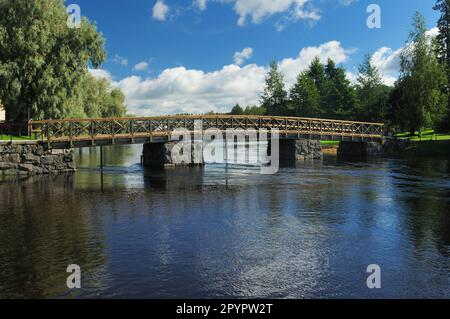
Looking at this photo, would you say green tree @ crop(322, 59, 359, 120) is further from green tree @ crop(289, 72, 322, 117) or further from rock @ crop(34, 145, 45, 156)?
rock @ crop(34, 145, 45, 156)

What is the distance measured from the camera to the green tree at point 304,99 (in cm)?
8731

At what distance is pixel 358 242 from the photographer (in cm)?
1359

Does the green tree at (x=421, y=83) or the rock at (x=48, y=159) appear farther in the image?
the green tree at (x=421, y=83)

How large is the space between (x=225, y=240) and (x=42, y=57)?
95.1ft

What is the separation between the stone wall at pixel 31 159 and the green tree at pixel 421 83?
148ft

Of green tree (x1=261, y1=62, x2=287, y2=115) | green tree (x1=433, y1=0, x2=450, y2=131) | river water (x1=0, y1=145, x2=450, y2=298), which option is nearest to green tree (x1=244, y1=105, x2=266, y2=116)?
green tree (x1=261, y1=62, x2=287, y2=115)

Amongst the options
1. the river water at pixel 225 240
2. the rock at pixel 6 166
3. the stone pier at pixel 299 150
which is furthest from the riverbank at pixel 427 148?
the rock at pixel 6 166

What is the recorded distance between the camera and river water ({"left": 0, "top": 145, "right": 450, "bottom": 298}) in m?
9.96

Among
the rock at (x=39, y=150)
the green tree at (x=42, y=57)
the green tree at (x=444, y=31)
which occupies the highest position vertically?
the green tree at (x=444, y=31)

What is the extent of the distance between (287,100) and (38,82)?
64819mm

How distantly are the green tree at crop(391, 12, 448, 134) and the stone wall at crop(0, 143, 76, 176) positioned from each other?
148 ft

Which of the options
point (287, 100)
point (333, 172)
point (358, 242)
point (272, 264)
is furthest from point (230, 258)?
point (287, 100)

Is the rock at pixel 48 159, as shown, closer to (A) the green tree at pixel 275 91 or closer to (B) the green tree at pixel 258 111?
(A) the green tree at pixel 275 91

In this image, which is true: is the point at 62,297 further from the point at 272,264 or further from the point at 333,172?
the point at 333,172
